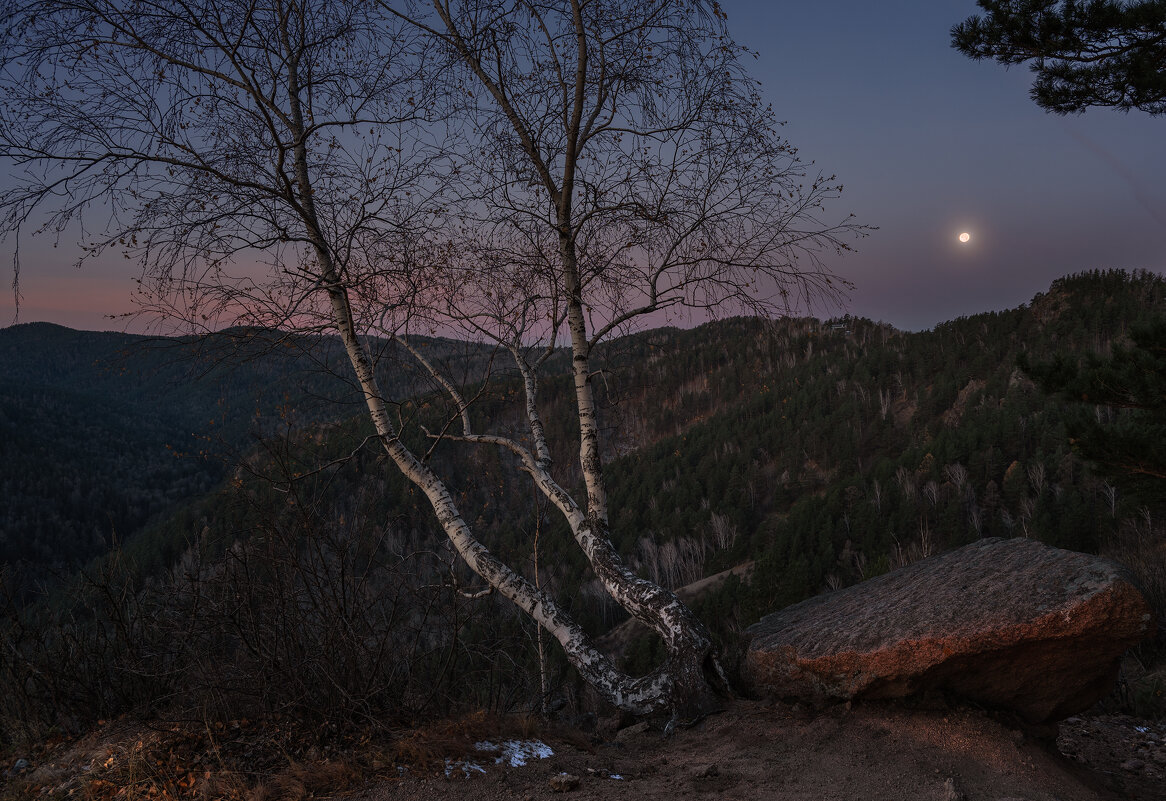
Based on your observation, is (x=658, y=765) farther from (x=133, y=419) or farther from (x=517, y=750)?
(x=133, y=419)

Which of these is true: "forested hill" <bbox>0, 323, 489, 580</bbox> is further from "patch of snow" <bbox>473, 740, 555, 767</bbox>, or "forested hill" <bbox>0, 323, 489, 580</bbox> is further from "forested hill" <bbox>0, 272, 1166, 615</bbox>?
"patch of snow" <bbox>473, 740, 555, 767</bbox>

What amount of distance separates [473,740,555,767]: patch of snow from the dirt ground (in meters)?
0.08

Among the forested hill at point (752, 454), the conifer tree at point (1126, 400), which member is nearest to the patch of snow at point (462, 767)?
the forested hill at point (752, 454)

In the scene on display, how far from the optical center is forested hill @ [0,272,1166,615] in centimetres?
693

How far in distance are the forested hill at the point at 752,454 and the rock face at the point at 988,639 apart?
8.49ft

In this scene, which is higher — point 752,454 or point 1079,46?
point 1079,46

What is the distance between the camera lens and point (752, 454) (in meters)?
58.3

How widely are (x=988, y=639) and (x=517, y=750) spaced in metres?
2.97

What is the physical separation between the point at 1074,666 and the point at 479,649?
13.1 ft

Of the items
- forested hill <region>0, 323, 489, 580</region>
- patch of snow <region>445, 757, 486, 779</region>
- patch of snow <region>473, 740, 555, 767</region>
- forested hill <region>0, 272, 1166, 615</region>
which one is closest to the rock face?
patch of snow <region>473, 740, 555, 767</region>

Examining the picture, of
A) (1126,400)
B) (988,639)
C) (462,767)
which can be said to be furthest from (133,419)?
(988,639)

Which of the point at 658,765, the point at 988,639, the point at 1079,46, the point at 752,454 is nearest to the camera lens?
the point at 988,639

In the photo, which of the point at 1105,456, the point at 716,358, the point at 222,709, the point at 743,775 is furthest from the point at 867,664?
the point at 716,358

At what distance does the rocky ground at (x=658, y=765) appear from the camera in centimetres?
338
